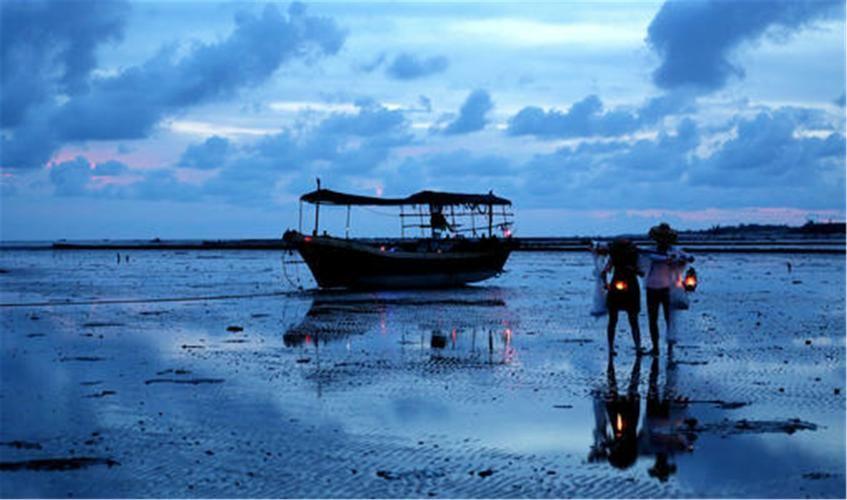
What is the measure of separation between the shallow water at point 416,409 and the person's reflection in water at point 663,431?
4 centimetres

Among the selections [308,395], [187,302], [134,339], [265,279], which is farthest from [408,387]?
[265,279]

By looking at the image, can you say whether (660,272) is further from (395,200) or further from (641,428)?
(395,200)

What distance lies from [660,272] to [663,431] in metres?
6.24

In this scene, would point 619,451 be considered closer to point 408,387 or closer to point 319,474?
point 319,474

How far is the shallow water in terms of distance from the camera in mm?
7980

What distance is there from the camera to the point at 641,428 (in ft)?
32.3

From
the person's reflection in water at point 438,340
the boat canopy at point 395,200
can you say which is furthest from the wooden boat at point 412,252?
the person's reflection in water at point 438,340

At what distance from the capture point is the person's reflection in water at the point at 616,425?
344 inches

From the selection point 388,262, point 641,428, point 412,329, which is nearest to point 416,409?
point 641,428

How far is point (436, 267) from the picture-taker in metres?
38.3

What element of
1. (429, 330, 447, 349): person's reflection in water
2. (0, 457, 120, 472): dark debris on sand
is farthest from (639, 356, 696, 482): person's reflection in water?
(429, 330, 447, 349): person's reflection in water

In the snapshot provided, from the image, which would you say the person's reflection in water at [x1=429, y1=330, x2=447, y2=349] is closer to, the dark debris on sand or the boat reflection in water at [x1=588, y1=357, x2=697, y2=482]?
the boat reflection in water at [x1=588, y1=357, x2=697, y2=482]

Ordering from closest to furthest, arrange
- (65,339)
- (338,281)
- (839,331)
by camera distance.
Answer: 1. (65,339)
2. (839,331)
3. (338,281)

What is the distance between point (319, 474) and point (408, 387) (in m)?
4.68
